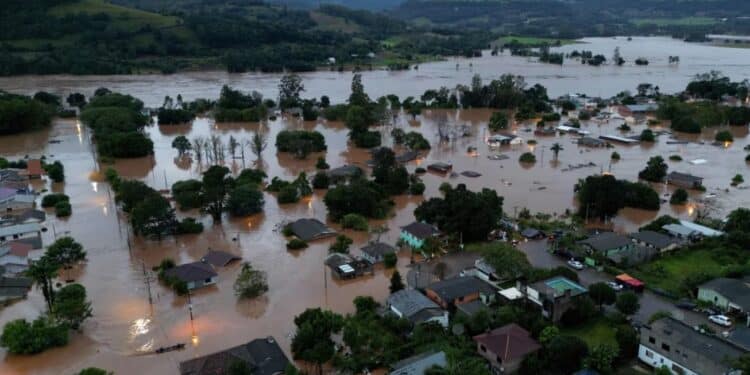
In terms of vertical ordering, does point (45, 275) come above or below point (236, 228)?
above

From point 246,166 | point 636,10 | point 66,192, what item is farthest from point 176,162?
point 636,10

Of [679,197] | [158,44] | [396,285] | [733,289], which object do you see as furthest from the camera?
[158,44]

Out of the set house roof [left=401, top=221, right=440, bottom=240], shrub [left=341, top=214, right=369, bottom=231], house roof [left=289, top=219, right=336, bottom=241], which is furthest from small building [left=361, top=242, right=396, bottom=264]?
house roof [left=289, top=219, right=336, bottom=241]

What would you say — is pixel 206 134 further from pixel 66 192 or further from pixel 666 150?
pixel 666 150

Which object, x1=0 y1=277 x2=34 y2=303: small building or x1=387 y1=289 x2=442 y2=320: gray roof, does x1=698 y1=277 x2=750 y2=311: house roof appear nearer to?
x1=387 y1=289 x2=442 y2=320: gray roof

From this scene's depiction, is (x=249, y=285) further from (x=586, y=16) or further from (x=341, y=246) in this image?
(x=586, y=16)

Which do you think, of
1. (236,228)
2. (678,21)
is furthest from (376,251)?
(678,21)
